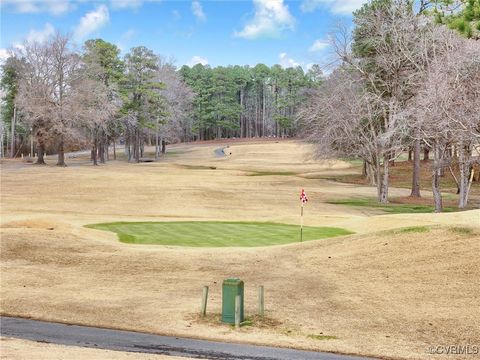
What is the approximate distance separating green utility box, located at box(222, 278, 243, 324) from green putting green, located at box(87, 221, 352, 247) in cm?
1124

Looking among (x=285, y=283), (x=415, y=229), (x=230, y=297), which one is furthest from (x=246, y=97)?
(x=230, y=297)

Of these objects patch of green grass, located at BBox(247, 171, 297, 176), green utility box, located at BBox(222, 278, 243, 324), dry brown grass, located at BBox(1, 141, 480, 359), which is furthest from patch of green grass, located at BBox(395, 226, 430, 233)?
patch of green grass, located at BBox(247, 171, 297, 176)

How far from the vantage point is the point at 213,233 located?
30750 millimetres

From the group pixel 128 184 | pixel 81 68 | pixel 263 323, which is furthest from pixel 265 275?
pixel 81 68

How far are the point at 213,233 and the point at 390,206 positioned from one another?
22.1m

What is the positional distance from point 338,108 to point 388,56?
23.5ft

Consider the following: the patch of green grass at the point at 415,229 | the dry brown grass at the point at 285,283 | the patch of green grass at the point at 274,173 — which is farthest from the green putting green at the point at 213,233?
the patch of green grass at the point at 274,173

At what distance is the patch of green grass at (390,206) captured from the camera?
44.8 m

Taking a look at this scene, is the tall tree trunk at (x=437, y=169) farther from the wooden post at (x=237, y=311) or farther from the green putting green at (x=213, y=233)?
the wooden post at (x=237, y=311)

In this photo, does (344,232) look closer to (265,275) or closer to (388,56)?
(265,275)

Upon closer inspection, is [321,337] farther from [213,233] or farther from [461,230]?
[213,233]

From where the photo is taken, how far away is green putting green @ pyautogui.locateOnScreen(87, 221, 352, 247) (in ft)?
92.9

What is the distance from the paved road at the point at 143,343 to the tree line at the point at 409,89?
18.6 meters

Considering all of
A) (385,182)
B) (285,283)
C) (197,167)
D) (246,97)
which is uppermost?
(246,97)
